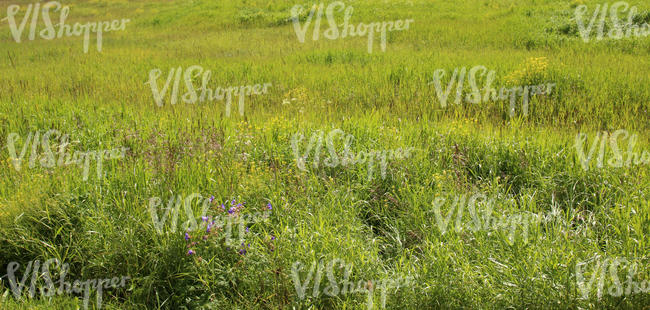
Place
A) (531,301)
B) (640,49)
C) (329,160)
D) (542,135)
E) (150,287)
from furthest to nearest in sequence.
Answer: (640,49) < (542,135) < (329,160) < (150,287) < (531,301)

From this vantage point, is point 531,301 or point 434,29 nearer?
point 531,301

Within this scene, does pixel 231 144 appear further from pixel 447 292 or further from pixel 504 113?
pixel 504 113

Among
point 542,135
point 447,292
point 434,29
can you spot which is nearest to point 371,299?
point 447,292

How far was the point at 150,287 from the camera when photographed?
10.2ft

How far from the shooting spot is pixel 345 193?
13.1ft

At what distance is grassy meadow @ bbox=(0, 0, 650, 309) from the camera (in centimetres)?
291

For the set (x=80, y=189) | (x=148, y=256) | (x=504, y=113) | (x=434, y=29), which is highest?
(x=434, y=29)

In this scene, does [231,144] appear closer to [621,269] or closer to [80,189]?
[80,189]

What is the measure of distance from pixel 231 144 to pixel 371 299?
8.87 feet

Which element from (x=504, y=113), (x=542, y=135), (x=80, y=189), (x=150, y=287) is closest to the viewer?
(x=150, y=287)

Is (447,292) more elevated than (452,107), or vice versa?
(452,107)

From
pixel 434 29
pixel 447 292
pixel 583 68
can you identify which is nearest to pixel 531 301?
pixel 447 292

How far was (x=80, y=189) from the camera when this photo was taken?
3.76m

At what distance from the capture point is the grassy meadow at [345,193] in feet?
9.55
